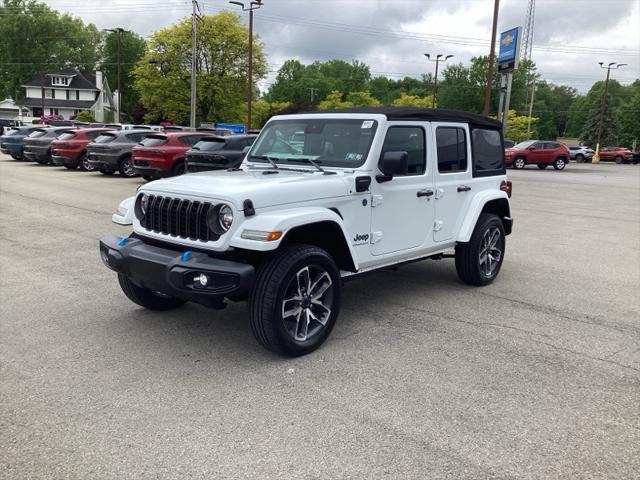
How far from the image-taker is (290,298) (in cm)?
422

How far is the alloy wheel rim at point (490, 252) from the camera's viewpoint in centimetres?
649

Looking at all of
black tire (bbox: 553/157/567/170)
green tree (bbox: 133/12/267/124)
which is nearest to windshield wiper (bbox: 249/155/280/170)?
black tire (bbox: 553/157/567/170)

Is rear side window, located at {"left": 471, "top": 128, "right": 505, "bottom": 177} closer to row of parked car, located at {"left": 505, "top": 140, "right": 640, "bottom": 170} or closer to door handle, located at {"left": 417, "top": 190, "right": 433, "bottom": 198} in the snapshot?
door handle, located at {"left": 417, "top": 190, "right": 433, "bottom": 198}

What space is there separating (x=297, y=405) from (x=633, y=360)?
273cm

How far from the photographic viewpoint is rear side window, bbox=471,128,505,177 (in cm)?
637

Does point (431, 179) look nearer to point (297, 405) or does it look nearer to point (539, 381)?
point (539, 381)

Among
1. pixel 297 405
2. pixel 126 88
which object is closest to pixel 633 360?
pixel 297 405

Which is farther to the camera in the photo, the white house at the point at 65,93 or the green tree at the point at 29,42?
the white house at the point at 65,93

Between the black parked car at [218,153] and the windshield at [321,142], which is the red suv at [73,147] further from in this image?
the windshield at [321,142]

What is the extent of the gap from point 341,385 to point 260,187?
1.50 meters

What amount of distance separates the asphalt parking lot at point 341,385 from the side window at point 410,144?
4.59ft

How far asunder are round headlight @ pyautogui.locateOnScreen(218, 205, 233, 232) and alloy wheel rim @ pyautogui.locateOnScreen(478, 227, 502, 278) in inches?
132

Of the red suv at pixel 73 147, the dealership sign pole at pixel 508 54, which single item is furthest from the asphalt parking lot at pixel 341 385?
the dealership sign pole at pixel 508 54

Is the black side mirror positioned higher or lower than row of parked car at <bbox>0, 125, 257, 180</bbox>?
higher
